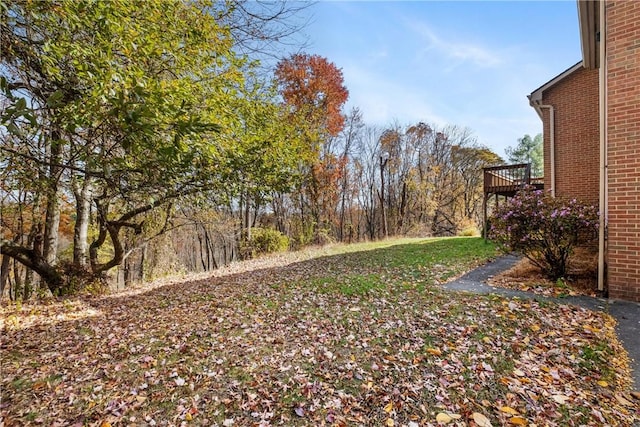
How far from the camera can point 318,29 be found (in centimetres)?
452

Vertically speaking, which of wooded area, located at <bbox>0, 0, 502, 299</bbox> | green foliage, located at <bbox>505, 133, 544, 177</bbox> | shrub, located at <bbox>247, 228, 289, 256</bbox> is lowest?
shrub, located at <bbox>247, 228, 289, 256</bbox>

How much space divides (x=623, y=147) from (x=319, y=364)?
5363 millimetres

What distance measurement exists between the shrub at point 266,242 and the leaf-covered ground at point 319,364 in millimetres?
9566

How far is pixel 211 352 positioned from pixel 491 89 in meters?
11.1

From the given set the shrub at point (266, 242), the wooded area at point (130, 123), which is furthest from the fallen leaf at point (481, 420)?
the shrub at point (266, 242)

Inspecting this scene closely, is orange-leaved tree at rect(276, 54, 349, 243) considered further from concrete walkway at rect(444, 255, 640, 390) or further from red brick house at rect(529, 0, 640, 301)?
red brick house at rect(529, 0, 640, 301)

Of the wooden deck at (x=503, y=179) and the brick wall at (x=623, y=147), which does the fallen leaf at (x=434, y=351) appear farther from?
the wooden deck at (x=503, y=179)

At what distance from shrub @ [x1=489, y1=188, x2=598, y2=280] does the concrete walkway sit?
99 centimetres

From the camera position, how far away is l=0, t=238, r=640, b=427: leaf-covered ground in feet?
7.49

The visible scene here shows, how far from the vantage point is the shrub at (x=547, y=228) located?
5090 mm

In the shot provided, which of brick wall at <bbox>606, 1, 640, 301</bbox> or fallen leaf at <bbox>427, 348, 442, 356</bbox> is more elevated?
brick wall at <bbox>606, 1, 640, 301</bbox>

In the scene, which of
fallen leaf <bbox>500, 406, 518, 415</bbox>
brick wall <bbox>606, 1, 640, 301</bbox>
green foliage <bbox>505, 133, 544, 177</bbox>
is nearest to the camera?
fallen leaf <bbox>500, 406, 518, 415</bbox>

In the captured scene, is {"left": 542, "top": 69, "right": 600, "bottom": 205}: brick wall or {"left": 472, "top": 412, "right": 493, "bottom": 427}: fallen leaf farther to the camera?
{"left": 542, "top": 69, "right": 600, "bottom": 205}: brick wall

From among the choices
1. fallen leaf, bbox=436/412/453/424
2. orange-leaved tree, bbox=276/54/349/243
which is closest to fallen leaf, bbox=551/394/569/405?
fallen leaf, bbox=436/412/453/424
